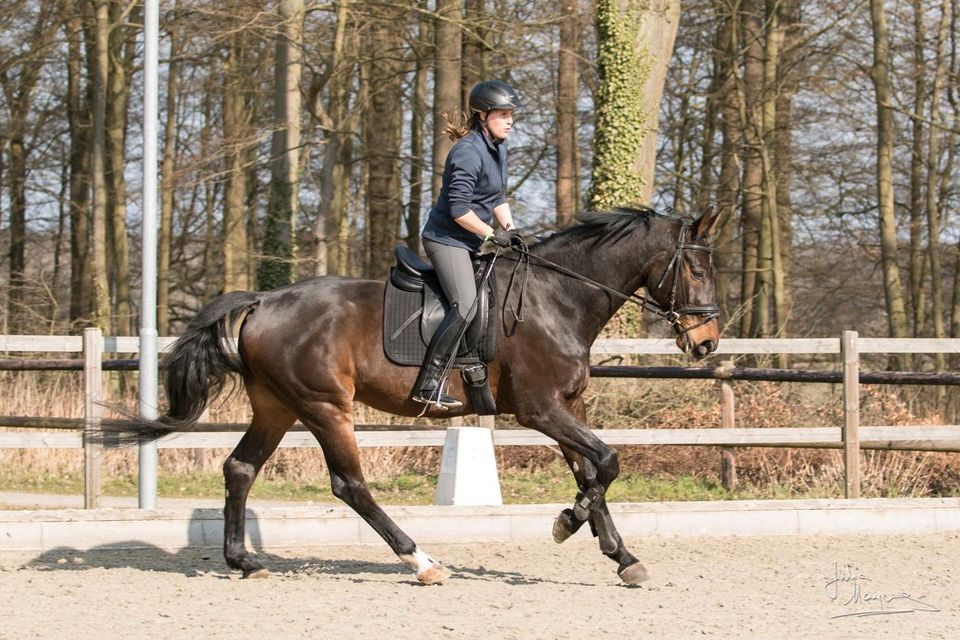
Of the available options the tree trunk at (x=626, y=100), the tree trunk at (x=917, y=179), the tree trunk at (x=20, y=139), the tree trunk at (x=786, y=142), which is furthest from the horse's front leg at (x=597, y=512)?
the tree trunk at (x=917, y=179)

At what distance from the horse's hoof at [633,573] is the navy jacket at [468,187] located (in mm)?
2043

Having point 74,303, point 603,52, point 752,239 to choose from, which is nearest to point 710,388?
point 603,52

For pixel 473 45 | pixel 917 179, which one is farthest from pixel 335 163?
pixel 917 179

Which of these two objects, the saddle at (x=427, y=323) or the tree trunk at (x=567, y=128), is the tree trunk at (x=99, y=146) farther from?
the saddle at (x=427, y=323)

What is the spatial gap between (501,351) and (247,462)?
176 centimetres

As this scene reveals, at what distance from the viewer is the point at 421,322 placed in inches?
267

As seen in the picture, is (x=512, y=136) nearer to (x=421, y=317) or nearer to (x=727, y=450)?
(x=727, y=450)

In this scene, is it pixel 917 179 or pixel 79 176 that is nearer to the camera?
pixel 917 179

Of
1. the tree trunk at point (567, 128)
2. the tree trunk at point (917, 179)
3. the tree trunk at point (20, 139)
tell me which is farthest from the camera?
the tree trunk at point (20, 139)

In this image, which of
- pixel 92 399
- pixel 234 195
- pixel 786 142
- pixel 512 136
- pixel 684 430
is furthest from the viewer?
pixel 512 136

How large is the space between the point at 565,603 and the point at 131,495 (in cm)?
676

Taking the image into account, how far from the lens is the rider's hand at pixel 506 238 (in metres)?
6.70

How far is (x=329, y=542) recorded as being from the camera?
26.4 feet

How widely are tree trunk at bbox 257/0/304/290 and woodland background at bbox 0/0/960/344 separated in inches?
1.7
